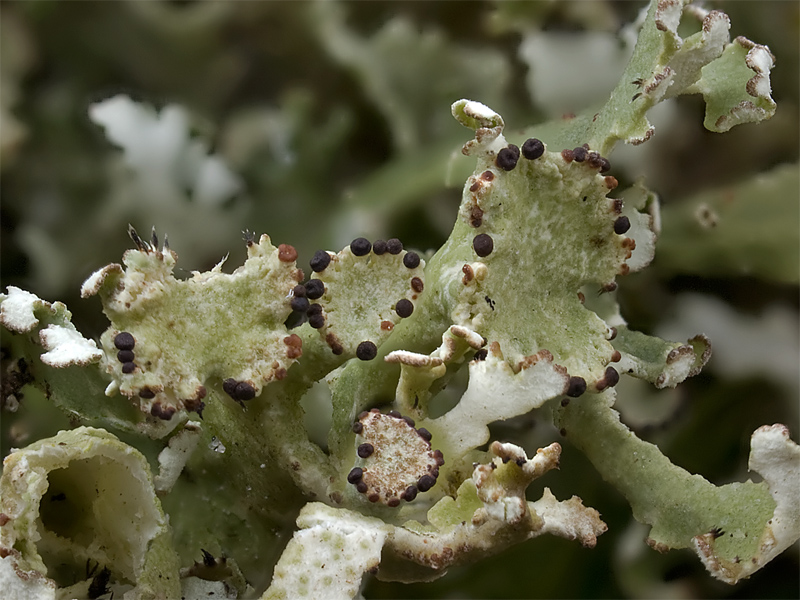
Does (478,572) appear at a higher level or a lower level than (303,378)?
lower

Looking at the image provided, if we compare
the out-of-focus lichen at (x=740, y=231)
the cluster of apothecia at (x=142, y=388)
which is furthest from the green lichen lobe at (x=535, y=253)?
the out-of-focus lichen at (x=740, y=231)

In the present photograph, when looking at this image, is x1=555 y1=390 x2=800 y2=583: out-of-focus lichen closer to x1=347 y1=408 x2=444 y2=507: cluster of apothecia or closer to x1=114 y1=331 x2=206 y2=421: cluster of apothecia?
x1=347 y1=408 x2=444 y2=507: cluster of apothecia

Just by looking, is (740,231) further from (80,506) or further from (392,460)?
(80,506)

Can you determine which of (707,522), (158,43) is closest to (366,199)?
(158,43)

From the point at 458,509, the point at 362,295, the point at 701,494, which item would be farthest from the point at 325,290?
the point at 701,494

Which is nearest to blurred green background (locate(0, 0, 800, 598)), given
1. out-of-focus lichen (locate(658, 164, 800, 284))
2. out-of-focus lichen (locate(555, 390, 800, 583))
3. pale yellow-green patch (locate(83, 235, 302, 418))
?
out-of-focus lichen (locate(658, 164, 800, 284))

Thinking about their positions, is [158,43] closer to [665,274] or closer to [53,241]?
[53,241]

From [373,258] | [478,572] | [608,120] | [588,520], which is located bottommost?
[478,572]

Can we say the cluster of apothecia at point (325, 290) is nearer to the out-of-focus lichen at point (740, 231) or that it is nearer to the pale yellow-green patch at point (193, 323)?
the pale yellow-green patch at point (193, 323)
